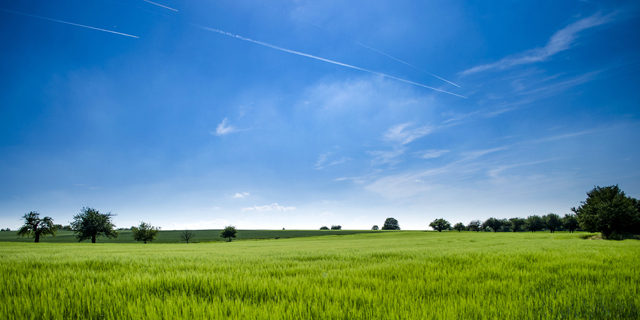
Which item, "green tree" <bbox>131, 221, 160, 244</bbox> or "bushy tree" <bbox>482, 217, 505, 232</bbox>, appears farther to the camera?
"bushy tree" <bbox>482, 217, 505, 232</bbox>

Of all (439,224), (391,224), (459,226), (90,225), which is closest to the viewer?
(90,225)

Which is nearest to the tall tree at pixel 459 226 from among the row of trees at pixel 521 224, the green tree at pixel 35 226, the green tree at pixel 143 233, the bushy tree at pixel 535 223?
the row of trees at pixel 521 224

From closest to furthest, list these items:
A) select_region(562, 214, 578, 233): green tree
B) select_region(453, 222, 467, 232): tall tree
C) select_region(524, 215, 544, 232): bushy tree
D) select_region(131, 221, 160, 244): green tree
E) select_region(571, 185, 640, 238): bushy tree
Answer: select_region(571, 185, 640, 238): bushy tree → select_region(131, 221, 160, 244): green tree → select_region(562, 214, 578, 233): green tree → select_region(524, 215, 544, 232): bushy tree → select_region(453, 222, 467, 232): tall tree

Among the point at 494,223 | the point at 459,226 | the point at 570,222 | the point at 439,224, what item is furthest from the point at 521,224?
the point at 439,224

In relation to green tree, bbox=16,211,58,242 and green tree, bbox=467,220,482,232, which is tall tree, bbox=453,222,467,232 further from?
green tree, bbox=16,211,58,242

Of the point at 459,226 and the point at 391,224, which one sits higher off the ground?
the point at 391,224

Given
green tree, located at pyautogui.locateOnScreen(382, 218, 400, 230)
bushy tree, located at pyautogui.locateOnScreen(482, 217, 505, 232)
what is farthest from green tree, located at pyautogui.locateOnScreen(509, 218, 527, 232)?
green tree, located at pyautogui.locateOnScreen(382, 218, 400, 230)

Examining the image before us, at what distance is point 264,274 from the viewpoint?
16.5ft

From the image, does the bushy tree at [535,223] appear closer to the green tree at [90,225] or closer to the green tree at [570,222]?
the green tree at [570,222]

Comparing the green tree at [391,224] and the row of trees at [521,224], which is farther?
the green tree at [391,224]

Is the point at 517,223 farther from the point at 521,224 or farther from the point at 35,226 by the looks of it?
the point at 35,226

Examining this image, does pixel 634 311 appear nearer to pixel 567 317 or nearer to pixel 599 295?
pixel 599 295

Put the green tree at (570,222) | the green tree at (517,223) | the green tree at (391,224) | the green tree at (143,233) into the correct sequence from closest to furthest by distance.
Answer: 1. the green tree at (143,233)
2. the green tree at (570,222)
3. the green tree at (517,223)
4. the green tree at (391,224)

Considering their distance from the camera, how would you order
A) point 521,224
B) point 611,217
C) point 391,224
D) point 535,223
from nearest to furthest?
point 611,217 < point 535,223 < point 521,224 < point 391,224
